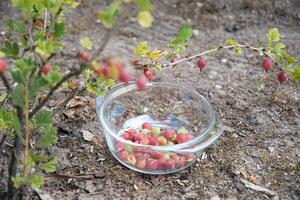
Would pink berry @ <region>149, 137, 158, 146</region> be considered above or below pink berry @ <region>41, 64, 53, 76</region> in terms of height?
below

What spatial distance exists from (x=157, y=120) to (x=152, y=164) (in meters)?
0.40

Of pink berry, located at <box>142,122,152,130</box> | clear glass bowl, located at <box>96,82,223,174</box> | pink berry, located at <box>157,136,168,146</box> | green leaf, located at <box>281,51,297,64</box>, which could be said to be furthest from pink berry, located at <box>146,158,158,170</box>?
green leaf, located at <box>281,51,297,64</box>

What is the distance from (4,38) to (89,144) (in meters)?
1.01

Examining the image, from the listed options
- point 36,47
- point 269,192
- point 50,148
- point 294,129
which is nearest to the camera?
point 36,47

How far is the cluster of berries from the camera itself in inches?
76.8

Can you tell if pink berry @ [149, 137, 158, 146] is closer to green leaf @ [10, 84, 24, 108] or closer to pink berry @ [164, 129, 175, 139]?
pink berry @ [164, 129, 175, 139]

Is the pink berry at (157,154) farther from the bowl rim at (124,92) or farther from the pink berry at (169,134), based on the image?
the pink berry at (169,134)

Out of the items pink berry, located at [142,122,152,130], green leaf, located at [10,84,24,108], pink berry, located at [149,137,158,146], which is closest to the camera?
green leaf, located at [10,84,24,108]

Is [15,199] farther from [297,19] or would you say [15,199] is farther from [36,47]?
[297,19]

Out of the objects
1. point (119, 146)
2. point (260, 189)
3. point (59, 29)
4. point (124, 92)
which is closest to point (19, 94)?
point (59, 29)

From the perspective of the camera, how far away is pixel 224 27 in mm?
3047

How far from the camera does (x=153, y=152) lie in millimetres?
1941

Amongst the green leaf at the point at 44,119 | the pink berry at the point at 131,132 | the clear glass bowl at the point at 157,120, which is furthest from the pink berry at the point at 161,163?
the green leaf at the point at 44,119

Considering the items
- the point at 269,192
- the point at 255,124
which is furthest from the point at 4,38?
the point at 269,192
